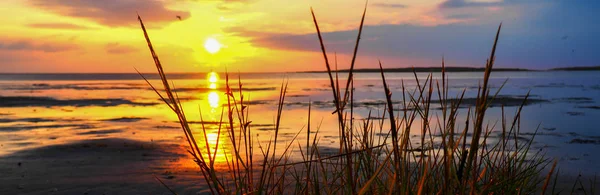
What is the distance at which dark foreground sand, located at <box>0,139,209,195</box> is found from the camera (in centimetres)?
658

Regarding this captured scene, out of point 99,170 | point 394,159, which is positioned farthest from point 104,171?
point 394,159

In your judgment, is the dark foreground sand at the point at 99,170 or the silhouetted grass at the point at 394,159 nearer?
the silhouetted grass at the point at 394,159

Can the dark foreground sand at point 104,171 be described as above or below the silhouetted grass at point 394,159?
below

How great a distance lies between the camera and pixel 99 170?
7.76 metres

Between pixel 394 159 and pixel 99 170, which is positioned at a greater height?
pixel 394 159

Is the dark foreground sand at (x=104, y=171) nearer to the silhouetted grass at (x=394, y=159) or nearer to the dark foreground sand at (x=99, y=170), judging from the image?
the dark foreground sand at (x=99, y=170)

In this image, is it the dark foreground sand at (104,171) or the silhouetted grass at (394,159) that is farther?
the dark foreground sand at (104,171)

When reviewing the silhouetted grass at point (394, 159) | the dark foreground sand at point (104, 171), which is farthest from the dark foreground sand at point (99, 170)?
the silhouetted grass at point (394, 159)

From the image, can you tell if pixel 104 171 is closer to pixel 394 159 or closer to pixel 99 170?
pixel 99 170

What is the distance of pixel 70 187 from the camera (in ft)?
21.7

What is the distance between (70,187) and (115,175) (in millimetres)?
833

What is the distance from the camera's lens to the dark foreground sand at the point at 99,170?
259 inches

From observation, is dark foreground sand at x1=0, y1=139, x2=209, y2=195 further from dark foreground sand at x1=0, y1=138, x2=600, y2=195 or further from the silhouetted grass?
the silhouetted grass

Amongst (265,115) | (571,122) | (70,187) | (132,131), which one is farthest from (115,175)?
(571,122)
